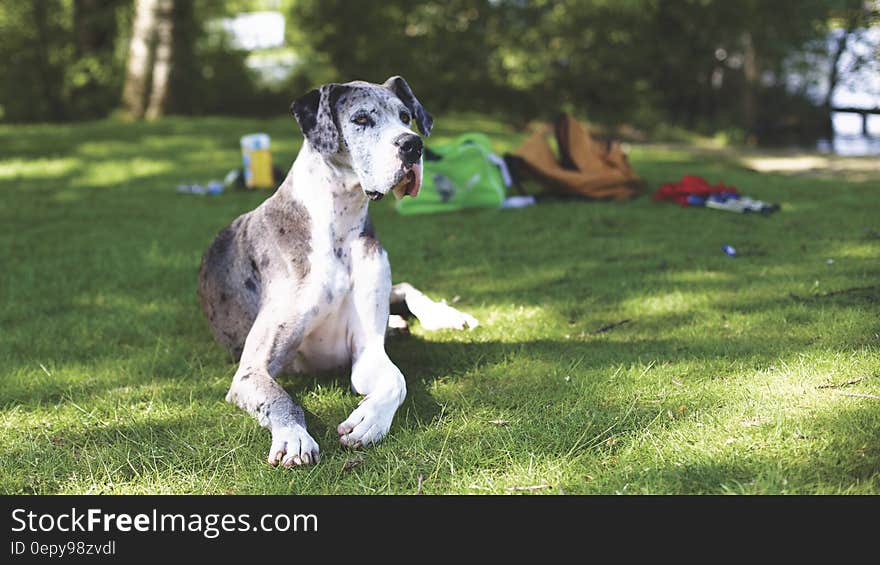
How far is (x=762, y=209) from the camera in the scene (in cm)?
800

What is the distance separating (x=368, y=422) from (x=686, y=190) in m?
6.03

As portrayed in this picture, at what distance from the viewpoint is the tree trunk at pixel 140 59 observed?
45.2ft

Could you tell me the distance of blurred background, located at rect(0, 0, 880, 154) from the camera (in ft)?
56.8

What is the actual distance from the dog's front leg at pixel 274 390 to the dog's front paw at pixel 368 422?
0.45 ft

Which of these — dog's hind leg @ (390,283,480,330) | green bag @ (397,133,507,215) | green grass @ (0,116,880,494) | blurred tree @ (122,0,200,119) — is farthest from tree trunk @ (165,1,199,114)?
dog's hind leg @ (390,283,480,330)

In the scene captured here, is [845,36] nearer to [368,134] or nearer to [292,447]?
[368,134]

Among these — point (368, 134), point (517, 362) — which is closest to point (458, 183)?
point (517, 362)

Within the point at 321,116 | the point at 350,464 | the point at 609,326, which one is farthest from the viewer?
the point at 609,326

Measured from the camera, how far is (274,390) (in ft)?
11.7

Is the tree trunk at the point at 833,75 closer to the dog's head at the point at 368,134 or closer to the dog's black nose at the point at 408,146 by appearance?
the dog's head at the point at 368,134

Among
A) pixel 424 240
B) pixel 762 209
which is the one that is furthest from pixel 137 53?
pixel 762 209

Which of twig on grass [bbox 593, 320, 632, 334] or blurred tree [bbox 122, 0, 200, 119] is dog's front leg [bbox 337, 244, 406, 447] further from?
blurred tree [bbox 122, 0, 200, 119]

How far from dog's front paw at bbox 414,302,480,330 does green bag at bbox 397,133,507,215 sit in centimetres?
353

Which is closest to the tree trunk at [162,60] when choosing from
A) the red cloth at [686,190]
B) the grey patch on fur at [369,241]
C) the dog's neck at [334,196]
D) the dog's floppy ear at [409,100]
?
the red cloth at [686,190]
